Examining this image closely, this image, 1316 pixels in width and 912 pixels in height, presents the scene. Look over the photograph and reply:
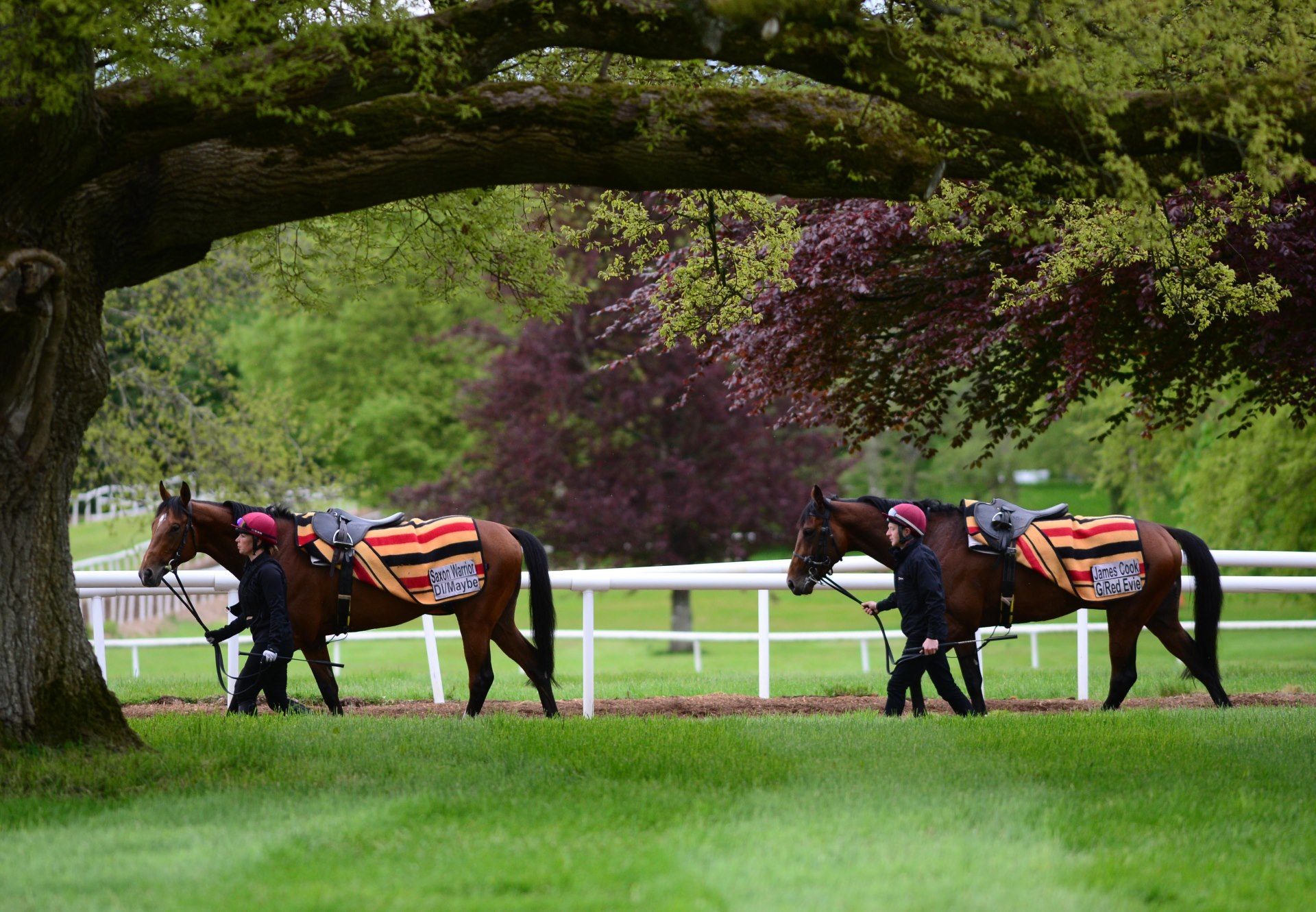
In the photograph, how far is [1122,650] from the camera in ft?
33.3

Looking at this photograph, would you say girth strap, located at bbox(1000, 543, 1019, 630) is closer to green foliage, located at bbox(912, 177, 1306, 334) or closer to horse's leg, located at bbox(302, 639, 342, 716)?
green foliage, located at bbox(912, 177, 1306, 334)

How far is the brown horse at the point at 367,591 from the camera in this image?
9711 millimetres

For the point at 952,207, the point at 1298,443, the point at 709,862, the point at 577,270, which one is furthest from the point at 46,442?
the point at 577,270

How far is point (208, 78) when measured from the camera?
21.6ft

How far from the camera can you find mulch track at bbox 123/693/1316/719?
10.6m

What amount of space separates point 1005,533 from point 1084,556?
1.88ft

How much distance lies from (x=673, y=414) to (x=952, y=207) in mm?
17134

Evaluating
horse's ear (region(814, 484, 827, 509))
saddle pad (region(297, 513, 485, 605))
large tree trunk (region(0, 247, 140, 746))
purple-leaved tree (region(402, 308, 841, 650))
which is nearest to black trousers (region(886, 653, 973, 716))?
horse's ear (region(814, 484, 827, 509))

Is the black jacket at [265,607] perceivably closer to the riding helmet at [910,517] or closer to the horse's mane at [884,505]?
the horse's mane at [884,505]

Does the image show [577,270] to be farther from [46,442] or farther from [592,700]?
[46,442]

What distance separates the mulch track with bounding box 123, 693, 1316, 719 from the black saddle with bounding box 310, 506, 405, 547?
1.45m

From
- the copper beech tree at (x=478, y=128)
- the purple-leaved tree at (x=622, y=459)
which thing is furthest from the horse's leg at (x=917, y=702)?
the purple-leaved tree at (x=622, y=459)

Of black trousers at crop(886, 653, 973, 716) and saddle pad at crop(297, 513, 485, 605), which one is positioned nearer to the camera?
black trousers at crop(886, 653, 973, 716)

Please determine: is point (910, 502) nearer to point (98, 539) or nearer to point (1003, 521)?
point (1003, 521)
